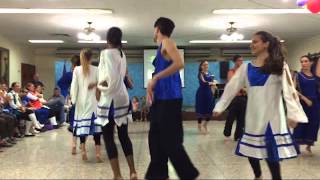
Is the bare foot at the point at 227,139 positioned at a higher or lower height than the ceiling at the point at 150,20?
lower

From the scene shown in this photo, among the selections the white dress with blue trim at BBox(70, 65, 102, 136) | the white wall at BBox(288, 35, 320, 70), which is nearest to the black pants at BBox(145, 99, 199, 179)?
the white dress with blue trim at BBox(70, 65, 102, 136)

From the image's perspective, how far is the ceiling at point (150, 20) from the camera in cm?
765

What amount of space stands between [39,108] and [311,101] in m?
6.11

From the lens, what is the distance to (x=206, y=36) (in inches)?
490

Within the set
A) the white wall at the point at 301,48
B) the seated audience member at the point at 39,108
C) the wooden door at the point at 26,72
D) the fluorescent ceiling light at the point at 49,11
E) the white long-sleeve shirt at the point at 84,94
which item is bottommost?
the seated audience member at the point at 39,108

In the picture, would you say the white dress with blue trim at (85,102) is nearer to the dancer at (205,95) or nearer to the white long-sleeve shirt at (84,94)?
the white long-sleeve shirt at (84,94)

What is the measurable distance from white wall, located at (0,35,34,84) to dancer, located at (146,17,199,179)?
1044 centimetres

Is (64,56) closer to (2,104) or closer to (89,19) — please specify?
(89,19)

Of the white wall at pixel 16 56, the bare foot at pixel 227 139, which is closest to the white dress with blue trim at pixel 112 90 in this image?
the bare foot at pixel 227 139

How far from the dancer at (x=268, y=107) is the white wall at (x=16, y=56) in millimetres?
10788

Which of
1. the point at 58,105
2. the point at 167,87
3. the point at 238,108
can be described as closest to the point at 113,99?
the point at 167,87

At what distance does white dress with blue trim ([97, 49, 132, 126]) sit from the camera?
10.9 feet

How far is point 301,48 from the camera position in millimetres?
13617

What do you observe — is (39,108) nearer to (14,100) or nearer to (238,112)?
(14,100)
